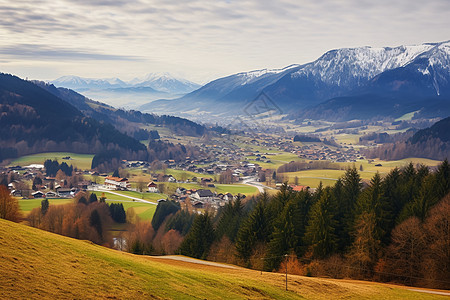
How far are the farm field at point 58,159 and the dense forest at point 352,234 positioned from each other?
87.8 metres

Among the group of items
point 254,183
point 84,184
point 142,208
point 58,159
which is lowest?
point 142,208

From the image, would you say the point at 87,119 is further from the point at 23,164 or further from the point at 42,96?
the point at 23,164

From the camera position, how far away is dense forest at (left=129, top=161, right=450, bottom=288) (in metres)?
32.2

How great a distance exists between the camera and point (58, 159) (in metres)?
128

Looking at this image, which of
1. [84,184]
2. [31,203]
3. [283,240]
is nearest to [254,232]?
[283,240]

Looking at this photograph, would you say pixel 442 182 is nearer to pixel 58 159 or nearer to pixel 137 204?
pixel 137 204

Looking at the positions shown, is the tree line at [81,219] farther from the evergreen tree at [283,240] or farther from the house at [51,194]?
the evergreen tree at [283,240]

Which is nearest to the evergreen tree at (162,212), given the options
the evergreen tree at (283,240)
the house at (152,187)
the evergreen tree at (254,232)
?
the house at (152,187)

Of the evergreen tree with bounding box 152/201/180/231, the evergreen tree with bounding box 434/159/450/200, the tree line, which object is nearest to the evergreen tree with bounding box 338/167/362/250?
the evergreen tree with bounding box 434/159/450/200

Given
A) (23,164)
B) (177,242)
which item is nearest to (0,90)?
(23,164)

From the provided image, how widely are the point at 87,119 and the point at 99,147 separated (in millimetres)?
29727

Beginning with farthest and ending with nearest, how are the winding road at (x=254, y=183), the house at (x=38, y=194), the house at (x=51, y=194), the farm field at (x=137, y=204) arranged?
the winding road at (x=254, y=183) → the house at (x=51, y=194) → the house at (x=38, y=194) → the farm field at (x=137, y=204)

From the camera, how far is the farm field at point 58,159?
402ft

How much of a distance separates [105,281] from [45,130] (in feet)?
508
